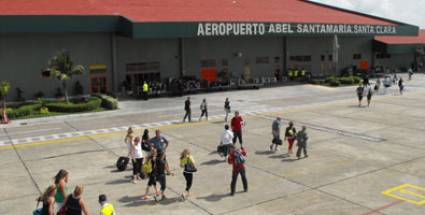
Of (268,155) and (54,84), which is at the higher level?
(54,84)

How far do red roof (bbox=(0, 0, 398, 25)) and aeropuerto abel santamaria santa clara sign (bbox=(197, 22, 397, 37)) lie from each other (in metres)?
1.21

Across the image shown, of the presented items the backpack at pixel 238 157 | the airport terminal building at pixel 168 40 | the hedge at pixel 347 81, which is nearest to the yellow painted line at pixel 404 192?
the backpack at pixel 238 157

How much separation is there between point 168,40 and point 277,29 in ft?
37.7

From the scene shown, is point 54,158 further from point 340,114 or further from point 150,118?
point 340,114

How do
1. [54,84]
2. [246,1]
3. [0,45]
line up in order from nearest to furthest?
[0,45]
[54,84]
[246,1]

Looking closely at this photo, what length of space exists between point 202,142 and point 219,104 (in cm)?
1457

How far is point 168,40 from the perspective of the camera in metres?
45.9

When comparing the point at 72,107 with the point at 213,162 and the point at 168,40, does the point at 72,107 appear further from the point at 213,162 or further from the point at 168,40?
the point at 213,162

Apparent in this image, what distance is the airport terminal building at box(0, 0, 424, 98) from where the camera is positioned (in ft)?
125

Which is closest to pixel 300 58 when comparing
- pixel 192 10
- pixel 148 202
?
pixel 192 10

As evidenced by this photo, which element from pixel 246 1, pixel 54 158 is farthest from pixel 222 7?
pixel 54 158

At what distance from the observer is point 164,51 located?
4584cm

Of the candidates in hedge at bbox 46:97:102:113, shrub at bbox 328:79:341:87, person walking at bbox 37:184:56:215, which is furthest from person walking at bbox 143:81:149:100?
person walking at bbox 37:184:56:215

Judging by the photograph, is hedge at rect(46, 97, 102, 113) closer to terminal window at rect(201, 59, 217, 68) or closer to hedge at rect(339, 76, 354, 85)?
terminal window at rect(201, 59, 217, 68)
